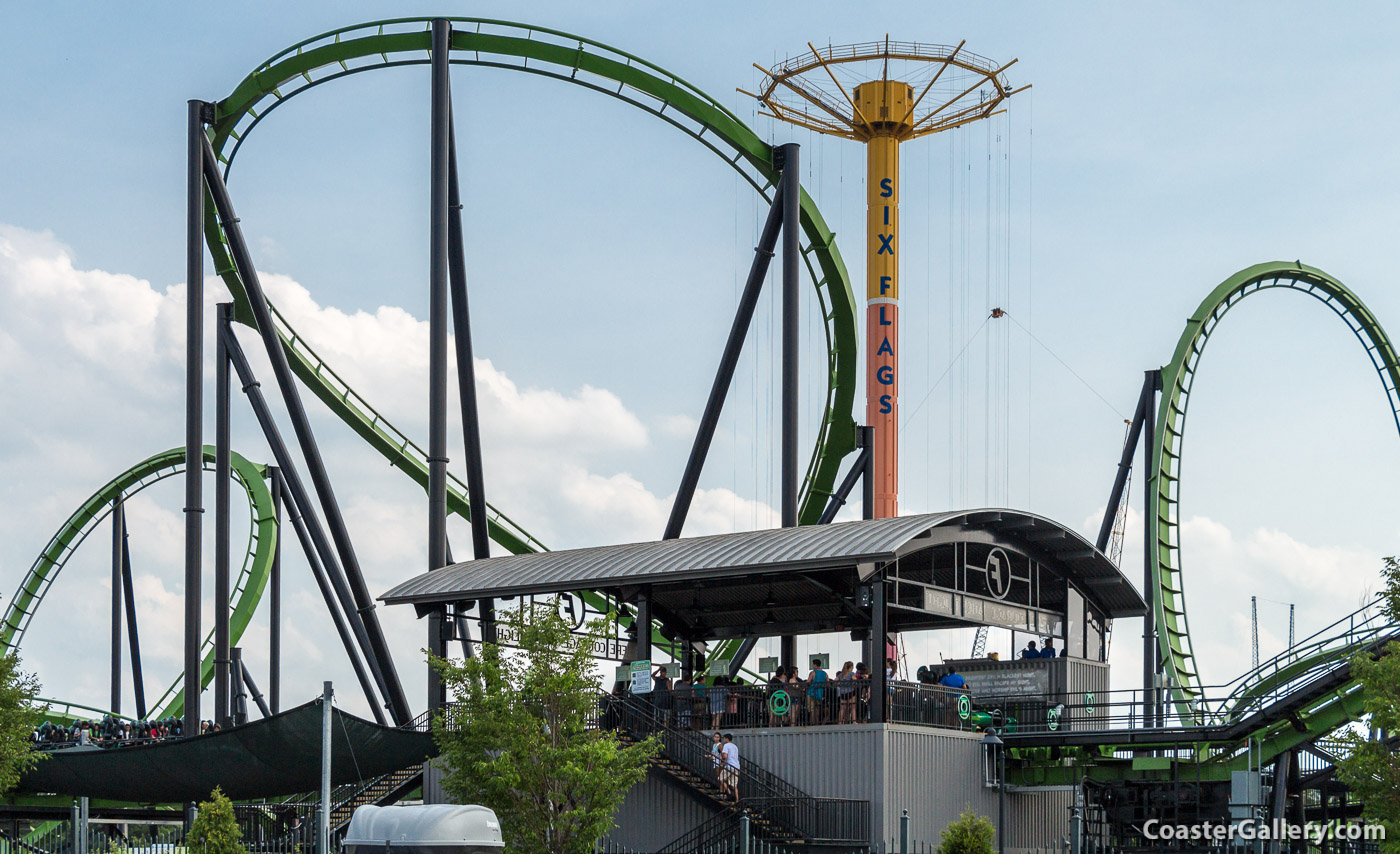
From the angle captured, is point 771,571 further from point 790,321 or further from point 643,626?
point 790,321

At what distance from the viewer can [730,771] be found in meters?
22.6

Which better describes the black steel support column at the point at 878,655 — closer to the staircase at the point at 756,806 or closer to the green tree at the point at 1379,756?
the staircase at the point at 756,806

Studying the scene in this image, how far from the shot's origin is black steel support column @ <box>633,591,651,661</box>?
81.9 feet

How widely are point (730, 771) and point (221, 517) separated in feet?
36.9

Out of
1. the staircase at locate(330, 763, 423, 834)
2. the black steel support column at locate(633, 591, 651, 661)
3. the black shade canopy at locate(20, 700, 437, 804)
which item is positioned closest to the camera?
the black shade canopy at locate(20, 700, 437, 804)

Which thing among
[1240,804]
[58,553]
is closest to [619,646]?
[1240,804]

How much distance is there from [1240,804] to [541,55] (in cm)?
1878

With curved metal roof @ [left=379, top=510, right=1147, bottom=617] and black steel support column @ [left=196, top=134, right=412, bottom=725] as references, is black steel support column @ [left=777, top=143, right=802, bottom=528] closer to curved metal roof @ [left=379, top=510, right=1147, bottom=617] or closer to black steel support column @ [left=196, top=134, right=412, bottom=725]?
curved metal roof @ [left=379, top=510, right=1147, bottom=617]

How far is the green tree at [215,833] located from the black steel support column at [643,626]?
6885mm

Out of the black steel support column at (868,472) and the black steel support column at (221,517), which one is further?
the black steel support column at (868,472)

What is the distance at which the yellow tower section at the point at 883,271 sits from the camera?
46531mm

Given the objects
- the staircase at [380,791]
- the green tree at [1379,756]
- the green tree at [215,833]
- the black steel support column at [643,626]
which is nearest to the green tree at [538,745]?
the green tree at [215,833]

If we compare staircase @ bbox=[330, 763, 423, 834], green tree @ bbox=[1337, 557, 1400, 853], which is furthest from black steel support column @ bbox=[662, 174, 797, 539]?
green tree @ bbox=[1337, 557, 1400, 853]

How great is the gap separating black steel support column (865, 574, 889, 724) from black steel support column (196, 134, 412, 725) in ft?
31.1
